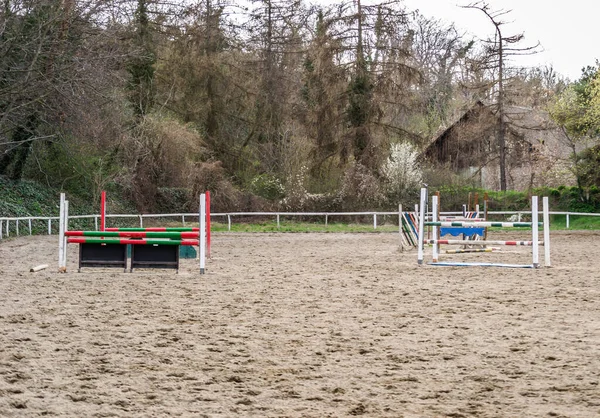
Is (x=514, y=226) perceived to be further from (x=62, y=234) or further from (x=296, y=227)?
(x=296, y=227)

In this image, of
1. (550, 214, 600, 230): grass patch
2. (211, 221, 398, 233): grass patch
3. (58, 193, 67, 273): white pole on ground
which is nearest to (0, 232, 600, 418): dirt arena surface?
(58, 193, 67, 273): white pole on ground

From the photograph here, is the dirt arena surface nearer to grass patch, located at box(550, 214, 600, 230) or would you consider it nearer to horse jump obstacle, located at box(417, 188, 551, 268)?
horse jump obstacle, located at box(417, 188, 551, 268)

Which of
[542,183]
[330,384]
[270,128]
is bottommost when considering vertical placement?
[330,384]

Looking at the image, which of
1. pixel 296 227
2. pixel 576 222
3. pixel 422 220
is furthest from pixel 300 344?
pixel 576 222

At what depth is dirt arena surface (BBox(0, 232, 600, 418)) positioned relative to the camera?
5.43 m

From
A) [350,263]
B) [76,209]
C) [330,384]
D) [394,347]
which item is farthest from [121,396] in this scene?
[76,209]

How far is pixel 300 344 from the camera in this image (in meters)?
7.63

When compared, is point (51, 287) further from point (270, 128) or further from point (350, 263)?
point (270, 128)

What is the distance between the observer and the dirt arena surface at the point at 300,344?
543 cm

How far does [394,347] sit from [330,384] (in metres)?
1.62

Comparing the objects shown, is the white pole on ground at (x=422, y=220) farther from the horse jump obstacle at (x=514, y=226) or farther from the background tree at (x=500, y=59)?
the background tree at (x=500, y=59)

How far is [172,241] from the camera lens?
14.1 metres

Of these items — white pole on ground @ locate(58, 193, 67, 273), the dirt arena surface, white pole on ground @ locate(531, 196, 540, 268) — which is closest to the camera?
the dirt arena surface

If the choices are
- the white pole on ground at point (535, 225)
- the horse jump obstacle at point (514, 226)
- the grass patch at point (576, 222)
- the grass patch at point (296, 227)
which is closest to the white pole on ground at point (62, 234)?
the horse jump obstacle at point (514, 226)
